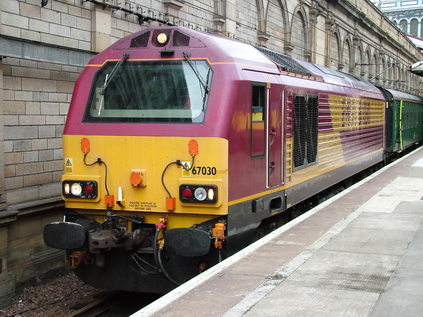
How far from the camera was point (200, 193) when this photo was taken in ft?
19.6

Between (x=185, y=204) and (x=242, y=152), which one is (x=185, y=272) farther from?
(x=242, y=152)

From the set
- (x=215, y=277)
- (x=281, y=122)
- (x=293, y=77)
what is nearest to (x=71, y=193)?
(x=215, y=277)

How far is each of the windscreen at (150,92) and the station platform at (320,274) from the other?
180 centimetres

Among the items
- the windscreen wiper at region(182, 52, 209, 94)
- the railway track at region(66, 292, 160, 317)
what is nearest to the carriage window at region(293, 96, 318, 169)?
the windscreen wiper at region(182, 52, 209, 94)

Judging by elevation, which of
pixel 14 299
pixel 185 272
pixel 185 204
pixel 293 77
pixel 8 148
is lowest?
pixel 14 299

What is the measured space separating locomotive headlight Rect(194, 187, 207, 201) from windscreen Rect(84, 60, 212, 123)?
767 mm

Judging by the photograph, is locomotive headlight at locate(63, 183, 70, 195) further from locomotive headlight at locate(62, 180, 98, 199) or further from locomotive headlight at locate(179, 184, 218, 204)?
locomotive headlight at locate(179, 184, 218, 204)

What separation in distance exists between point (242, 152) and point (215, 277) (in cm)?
153

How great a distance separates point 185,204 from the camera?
6047 mm

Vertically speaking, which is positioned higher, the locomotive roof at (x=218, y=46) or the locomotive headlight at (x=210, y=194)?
the locomotive roof at (x=218, y=46)

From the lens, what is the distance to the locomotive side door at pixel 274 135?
7.16 metres

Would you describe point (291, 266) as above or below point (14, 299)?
above

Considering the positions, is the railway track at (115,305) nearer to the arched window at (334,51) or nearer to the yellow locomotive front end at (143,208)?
the yellow locomotive front end at (143,208)

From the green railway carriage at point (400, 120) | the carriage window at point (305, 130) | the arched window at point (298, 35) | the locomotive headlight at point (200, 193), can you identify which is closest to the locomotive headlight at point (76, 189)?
the locomotive headlight at point (200, 193)
